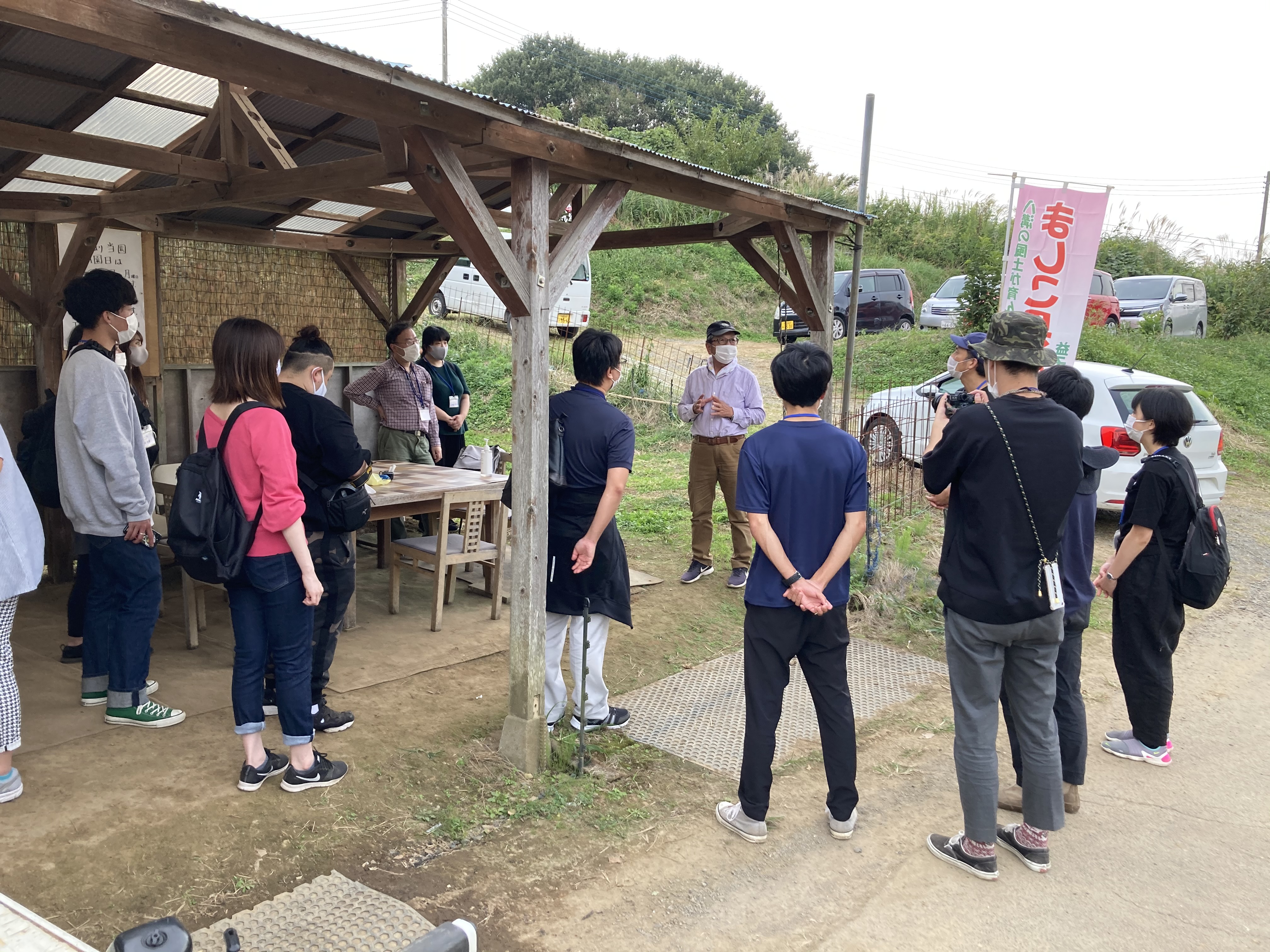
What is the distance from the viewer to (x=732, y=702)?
4.69 m

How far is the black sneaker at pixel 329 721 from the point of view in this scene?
157 inches

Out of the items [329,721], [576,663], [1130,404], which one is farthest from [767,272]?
[1130,404]

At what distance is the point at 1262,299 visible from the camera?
20.4 meters

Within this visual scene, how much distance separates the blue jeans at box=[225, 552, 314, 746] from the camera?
3.24 metres

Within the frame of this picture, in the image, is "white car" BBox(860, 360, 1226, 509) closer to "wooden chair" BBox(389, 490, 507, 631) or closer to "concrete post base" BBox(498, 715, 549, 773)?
"wooden chair" BBox(389, 490, 507, 631)

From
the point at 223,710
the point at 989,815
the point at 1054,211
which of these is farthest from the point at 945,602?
the point at 1054,211

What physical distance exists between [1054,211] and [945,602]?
15.0ft

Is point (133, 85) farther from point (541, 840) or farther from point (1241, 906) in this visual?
point (1241, 906)

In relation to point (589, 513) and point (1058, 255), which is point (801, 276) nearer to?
point (1058, 255)

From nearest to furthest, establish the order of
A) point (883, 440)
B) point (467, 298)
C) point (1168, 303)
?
point (883, 440) < point (1168, 303) < point (467, 298)

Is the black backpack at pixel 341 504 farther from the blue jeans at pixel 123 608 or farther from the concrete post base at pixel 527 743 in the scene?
the concrete post base at pixel 527 743

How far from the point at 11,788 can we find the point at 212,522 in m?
1.23

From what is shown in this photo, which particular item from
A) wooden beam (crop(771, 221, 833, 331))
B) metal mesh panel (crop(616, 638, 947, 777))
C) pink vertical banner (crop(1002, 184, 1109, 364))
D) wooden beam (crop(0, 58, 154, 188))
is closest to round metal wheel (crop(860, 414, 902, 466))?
pink vertical banner (crop(1002, 184, 1109, 364))

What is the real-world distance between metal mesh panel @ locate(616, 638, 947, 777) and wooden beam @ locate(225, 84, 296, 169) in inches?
131
